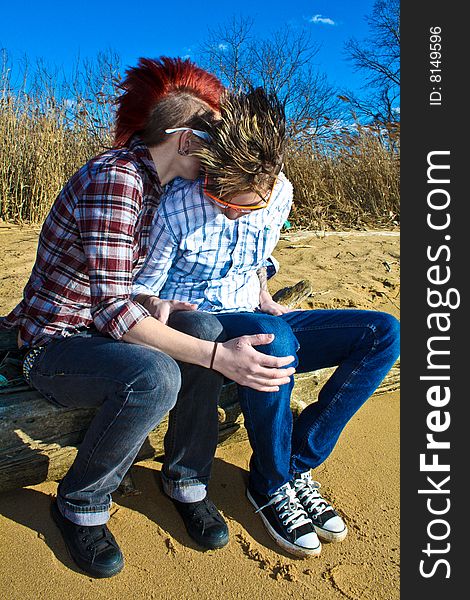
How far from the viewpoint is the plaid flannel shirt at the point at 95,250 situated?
1.82m

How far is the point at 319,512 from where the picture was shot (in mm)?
2172

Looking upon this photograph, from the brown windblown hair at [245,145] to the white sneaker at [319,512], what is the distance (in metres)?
1.05

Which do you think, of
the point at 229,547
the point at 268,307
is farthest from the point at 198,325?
the point at 229,547

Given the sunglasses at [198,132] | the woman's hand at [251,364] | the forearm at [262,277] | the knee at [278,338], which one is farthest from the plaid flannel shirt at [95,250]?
the forearm at [262,277]

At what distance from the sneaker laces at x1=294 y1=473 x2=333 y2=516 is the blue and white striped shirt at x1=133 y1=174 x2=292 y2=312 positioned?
655 mm

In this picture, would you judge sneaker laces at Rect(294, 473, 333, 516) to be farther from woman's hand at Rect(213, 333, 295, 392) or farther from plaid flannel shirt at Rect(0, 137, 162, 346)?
plaid flannel shirt at Rect(0, 137, 162, 346)

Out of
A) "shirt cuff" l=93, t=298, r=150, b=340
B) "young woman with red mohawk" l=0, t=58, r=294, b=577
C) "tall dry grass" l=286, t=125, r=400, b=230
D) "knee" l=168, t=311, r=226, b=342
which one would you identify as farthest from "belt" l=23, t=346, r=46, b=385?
"tall dry grass" l=286, t=125, r=400, b=230

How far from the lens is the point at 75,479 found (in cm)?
190

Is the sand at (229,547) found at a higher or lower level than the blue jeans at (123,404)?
lower

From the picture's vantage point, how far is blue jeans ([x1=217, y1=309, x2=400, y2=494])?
2.01 meters

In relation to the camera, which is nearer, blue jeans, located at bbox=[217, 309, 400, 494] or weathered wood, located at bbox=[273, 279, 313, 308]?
blue jeans, located at bbox=[217, 309, 400, 494]

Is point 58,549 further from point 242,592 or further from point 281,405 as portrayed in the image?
point 281,405

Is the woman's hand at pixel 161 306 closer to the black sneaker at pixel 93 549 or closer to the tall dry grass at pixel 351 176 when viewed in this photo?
the black sneaker at pixel 93 549

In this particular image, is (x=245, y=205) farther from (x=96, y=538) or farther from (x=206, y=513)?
(x=96, y=538)
